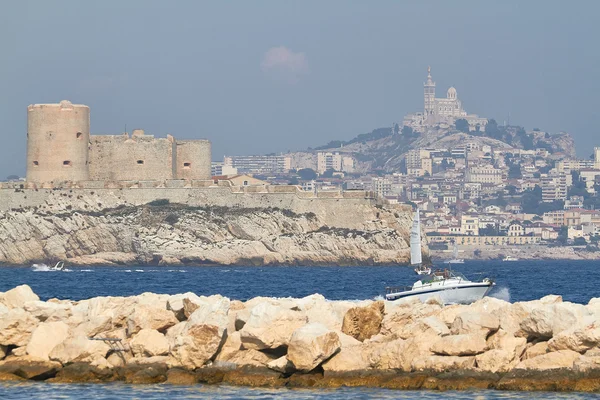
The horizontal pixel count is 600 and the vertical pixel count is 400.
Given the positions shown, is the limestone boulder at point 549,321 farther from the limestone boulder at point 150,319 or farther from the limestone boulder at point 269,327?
the limestone boulder at point 150,319

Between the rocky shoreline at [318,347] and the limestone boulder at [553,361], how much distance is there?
1 centimetres

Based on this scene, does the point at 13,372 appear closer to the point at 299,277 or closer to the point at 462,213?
the point at 299,277

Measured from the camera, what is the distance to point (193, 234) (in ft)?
214

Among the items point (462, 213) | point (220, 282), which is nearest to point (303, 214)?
point (220, 282)

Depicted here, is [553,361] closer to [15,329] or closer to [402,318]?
[402,318]

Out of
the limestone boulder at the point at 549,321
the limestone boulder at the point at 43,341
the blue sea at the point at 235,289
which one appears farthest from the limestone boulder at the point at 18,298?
the limestone boulder at the point at 549,321

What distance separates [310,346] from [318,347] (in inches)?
4.2

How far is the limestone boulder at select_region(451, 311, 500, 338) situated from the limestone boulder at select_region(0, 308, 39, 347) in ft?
18.0

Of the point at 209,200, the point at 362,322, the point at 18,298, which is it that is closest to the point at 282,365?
the point at 362,322

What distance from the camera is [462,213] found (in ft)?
639

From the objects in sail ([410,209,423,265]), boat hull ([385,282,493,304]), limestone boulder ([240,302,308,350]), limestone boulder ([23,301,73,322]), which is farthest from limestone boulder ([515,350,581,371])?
sail ([410,209,423,265])

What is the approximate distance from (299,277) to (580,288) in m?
11.4

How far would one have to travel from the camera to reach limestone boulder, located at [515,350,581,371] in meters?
16.1

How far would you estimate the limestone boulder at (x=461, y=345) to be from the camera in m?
16.4
